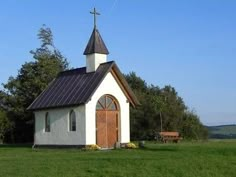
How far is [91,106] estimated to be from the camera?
113ft

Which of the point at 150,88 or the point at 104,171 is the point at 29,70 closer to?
the point at 150,88

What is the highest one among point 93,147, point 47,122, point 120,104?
point 120,104

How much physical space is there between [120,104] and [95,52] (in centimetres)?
419

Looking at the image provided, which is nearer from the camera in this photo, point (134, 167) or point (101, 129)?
point (134, 167)

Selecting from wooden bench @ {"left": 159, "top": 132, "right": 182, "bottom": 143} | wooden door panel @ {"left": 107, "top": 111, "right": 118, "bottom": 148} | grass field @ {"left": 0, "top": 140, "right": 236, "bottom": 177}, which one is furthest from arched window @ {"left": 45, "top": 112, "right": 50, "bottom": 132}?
grass field @ {"left": 0, "top": 140, "right": 236, "bottom": 177}

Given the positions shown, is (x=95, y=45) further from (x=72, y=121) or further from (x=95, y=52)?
(x=72, y=121)

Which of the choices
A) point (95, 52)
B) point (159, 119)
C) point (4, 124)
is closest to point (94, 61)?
point (95, 52)

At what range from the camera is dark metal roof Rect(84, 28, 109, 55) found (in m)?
36.3

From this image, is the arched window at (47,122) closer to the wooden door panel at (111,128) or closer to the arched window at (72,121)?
the arched window at (72,121)

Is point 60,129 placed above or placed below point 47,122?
below

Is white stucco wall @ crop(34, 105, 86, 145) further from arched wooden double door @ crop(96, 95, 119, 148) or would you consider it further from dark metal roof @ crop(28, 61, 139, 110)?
arched wooden double door @ crop(96, 95, 119, 148)

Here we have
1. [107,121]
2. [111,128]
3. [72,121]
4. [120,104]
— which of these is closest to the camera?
[107,121]

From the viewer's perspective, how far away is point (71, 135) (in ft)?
116

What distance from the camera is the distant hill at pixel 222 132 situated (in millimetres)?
61844
